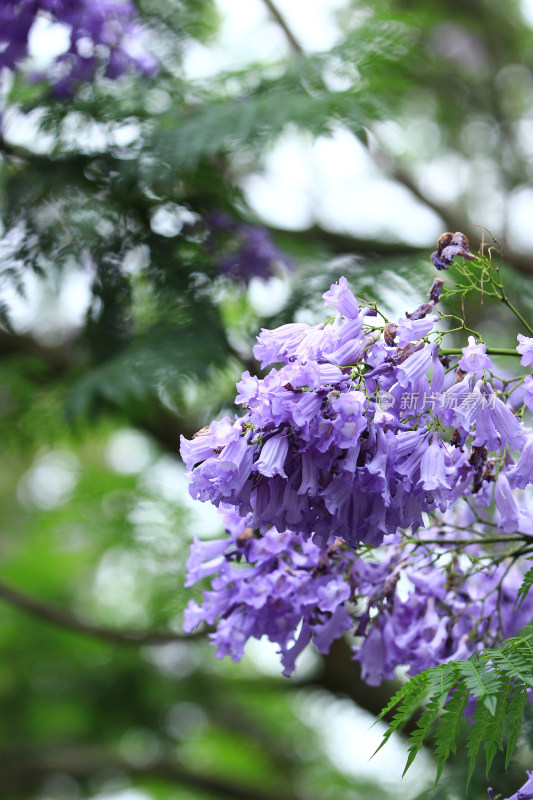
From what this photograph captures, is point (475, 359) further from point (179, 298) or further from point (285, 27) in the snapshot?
point (285, 27)

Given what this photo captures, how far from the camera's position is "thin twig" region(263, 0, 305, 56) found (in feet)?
13.1

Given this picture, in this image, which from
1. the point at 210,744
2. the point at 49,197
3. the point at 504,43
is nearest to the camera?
the point at 49,197

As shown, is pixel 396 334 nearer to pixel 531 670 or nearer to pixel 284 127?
pixel 531 670

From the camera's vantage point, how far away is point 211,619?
1.50 meters

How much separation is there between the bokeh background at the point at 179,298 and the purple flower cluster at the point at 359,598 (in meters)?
0.49

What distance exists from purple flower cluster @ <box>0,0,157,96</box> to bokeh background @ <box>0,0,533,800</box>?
8 centimetres

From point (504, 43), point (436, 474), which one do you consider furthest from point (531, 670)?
point (504, 43)

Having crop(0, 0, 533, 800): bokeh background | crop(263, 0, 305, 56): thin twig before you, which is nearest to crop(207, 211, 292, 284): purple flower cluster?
crop(0, 0, 533, 800): bokeh background

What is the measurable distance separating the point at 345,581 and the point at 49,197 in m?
1.93

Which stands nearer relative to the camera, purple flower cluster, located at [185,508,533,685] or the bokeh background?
A: purple flower cluster, located at [185,508,533,685]

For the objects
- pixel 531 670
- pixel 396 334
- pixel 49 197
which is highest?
pixel 396 334

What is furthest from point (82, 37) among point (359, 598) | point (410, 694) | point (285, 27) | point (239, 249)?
point (410, 694)

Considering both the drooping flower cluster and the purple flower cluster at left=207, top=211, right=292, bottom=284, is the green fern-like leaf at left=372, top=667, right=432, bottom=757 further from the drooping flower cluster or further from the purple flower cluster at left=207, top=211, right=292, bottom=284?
the purple flower cluster at left=207, top=211, right=292, bottom=284

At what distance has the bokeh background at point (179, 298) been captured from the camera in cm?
258
